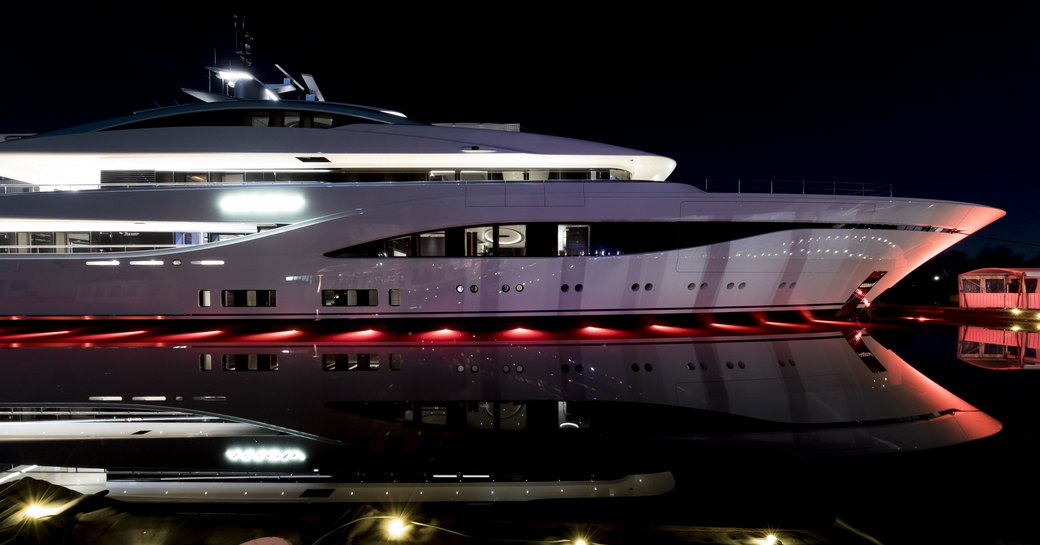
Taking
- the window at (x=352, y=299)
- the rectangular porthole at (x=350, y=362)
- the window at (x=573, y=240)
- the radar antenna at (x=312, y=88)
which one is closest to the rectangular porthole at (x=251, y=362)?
the rectangular porthole at (x=350, y=362)

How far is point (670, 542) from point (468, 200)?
643cm

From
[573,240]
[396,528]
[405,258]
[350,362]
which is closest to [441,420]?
[396,528]

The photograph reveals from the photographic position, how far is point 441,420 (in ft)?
10.5

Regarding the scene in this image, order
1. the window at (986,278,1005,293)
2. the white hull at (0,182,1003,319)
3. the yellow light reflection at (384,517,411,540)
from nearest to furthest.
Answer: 1. the yellow light reflection at (384,517,411,540)
2. the white hull at (0,182,1003,319)
3. the window at (986,278,1005,293)

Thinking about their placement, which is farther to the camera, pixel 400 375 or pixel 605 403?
pixel 400 375

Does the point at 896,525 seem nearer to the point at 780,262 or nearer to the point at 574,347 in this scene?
the point at 574,347

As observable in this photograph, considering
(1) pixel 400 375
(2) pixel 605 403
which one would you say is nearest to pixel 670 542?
(2) pixel 605 403

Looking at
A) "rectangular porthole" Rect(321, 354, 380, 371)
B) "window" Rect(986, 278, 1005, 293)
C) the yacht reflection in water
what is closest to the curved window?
"rectangular porthole" Rect(321, 354, 380, 371)

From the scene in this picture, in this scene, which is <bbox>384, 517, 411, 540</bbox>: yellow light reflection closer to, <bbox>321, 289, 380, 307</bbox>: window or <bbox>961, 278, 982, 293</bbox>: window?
<bbox>321, 289, 380, 307</bbox>: window

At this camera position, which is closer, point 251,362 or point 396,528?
point 396,528

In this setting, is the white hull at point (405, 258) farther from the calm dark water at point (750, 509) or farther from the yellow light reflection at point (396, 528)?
the yellow light reflection at point (396, 528)

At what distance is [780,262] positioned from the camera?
25.4 feet

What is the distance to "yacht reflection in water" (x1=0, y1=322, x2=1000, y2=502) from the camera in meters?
2.30

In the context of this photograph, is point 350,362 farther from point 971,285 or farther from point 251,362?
point 971,285
